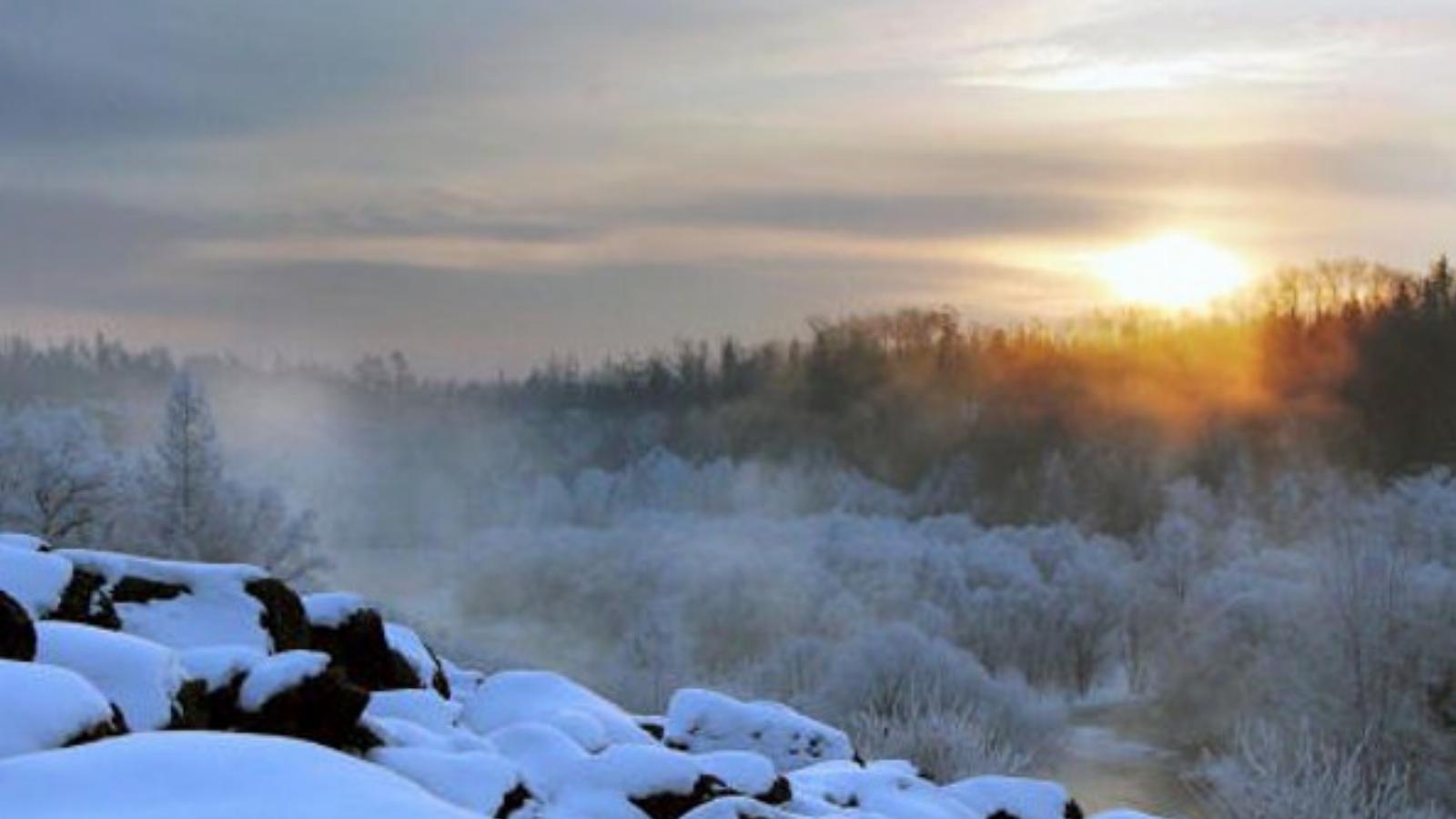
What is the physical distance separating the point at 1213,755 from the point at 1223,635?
16.1 ft

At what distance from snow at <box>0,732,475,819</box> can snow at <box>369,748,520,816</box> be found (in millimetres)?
4467

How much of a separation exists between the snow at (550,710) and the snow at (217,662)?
3050 mm

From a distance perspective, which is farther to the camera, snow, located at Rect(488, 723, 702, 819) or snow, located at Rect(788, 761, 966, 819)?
snow, located at Rect(788, 761, 966, 819)

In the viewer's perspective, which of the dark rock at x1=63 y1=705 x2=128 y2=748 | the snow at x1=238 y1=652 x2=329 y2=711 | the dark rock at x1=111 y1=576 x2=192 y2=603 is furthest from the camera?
the dark rock at x1=111 y1=576 x2=192 y2=603

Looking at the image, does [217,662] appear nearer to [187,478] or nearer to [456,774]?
[456,774]

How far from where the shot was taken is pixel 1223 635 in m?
54.5

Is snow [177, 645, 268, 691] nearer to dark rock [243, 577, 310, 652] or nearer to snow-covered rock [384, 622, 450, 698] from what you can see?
dark rock [243, 577, 310, 652]

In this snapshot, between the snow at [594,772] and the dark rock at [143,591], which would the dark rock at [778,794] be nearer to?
the snow at [594,772]

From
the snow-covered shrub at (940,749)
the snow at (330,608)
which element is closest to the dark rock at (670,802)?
the snow at (330,608)

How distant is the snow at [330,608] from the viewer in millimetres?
13789

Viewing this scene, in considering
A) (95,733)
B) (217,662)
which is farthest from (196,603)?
(95,733)

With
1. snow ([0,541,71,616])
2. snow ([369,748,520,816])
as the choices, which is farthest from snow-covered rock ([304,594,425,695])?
snow ([369,748,520,816])

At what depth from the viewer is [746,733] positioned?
1583 cm

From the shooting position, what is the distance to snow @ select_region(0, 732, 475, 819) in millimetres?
4703
